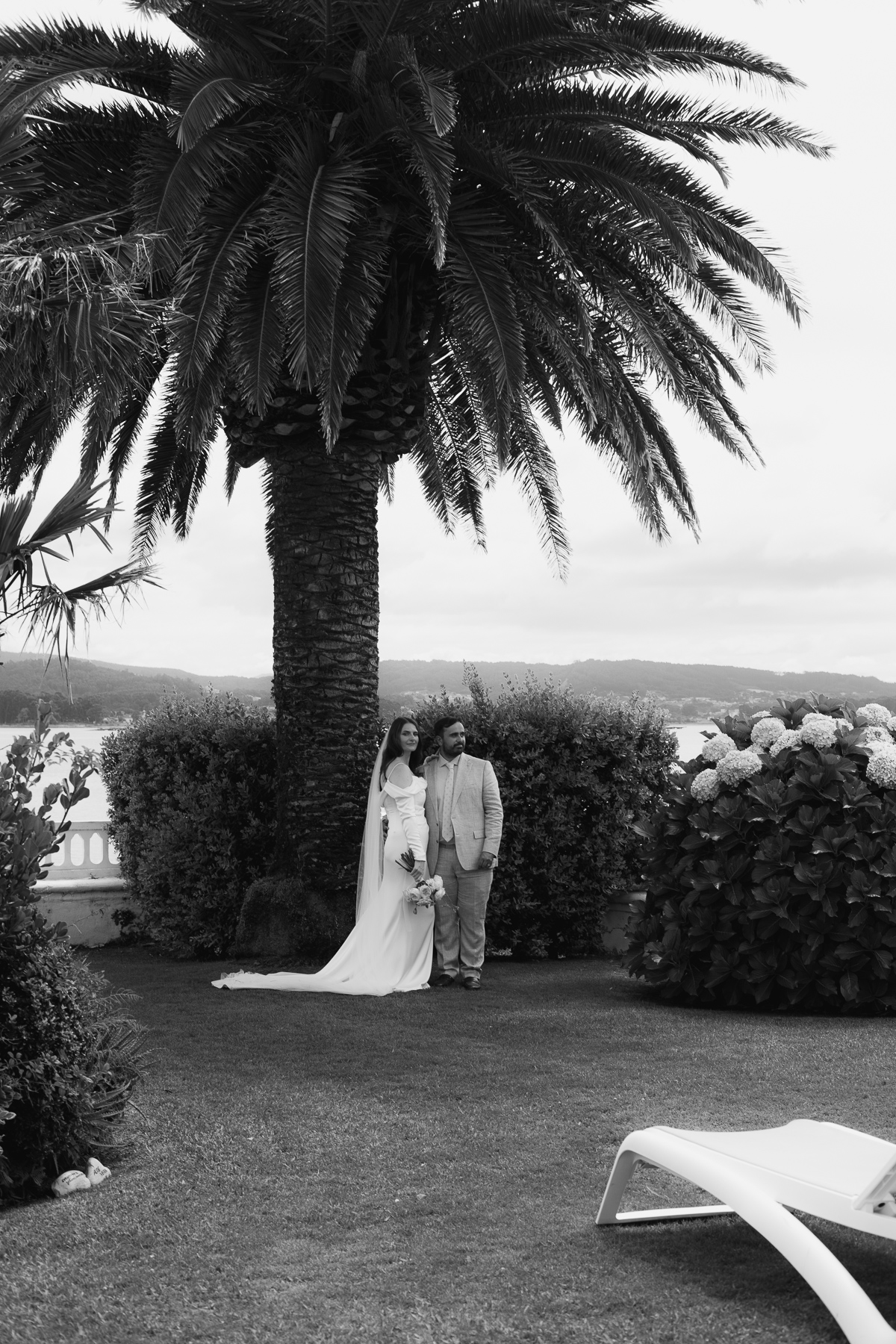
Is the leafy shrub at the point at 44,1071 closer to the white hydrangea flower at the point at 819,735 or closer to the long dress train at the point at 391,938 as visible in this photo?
the long dress train at the point at 391,938

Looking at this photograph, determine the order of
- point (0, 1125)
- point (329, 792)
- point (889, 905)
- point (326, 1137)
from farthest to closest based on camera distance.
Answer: point (329, 792)
point (889, 905)
point (326, 1137)
point (0, 1125)

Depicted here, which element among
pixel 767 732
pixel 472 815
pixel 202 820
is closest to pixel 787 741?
pixel 767 732

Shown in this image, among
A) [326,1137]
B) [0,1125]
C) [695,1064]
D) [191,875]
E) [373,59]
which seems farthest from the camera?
[191,875]

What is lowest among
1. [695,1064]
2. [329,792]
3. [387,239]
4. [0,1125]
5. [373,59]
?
[695,1064]

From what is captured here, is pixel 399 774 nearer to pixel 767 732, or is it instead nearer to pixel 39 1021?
pixel 767 732

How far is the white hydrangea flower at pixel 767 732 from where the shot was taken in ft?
30.2

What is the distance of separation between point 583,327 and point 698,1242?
7367 mm

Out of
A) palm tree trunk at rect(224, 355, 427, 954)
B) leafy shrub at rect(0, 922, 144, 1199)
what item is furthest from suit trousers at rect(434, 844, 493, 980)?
leafy shrub at rect(0, 922, 144, 1199)

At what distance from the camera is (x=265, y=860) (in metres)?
12.0

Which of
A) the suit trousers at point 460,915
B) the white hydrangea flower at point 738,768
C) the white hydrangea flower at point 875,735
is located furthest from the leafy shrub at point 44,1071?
the white hydrangea flower at point 875,735

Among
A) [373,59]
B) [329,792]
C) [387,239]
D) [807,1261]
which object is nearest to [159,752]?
[329,792]

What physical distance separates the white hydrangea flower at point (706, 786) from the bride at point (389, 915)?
7.42ft

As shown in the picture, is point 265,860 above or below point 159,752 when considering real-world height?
below

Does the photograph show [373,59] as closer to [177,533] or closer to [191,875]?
[177,533]
